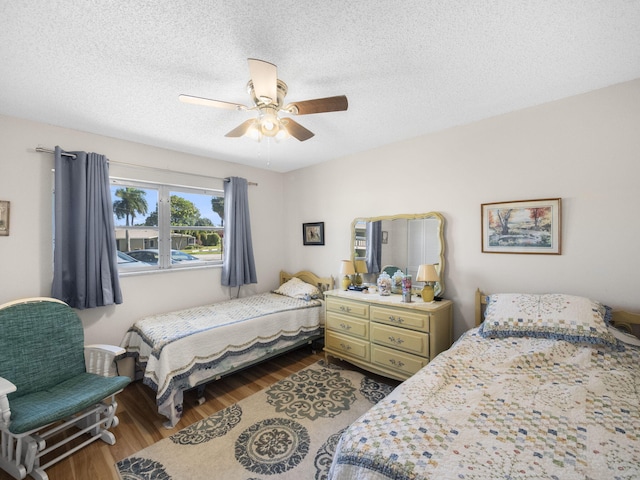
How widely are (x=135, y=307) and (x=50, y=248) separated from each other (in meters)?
0.91

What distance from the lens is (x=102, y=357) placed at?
89.7 inches

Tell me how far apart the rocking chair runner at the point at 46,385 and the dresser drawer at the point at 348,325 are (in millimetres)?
1907

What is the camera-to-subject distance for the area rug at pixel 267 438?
5.76 ft

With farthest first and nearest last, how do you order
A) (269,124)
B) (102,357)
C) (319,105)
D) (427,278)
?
1. (427,278)
2. (102,357)
3. (269,124)
4. (319,105)

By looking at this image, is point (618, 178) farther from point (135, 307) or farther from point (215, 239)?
point (135, 307)

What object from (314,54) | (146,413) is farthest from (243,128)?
(146,413)

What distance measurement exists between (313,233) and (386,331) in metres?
1.81

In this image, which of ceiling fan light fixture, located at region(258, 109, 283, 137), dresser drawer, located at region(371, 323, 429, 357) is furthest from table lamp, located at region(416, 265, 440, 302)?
ceiling fan light fixture, located at region(258, 109, 283, 137)

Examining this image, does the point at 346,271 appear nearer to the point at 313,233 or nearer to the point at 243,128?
the point at 313,233

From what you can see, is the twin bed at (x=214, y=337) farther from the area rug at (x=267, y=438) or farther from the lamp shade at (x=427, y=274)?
the lamp shade at (x=427, y=274)

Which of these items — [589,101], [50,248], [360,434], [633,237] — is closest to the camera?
[360,434]

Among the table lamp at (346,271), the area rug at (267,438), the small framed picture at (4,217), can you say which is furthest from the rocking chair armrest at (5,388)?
the table lamp at (346,271)

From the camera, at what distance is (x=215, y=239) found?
3779 mm

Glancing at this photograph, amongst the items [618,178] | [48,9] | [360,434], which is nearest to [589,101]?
[618,178]
